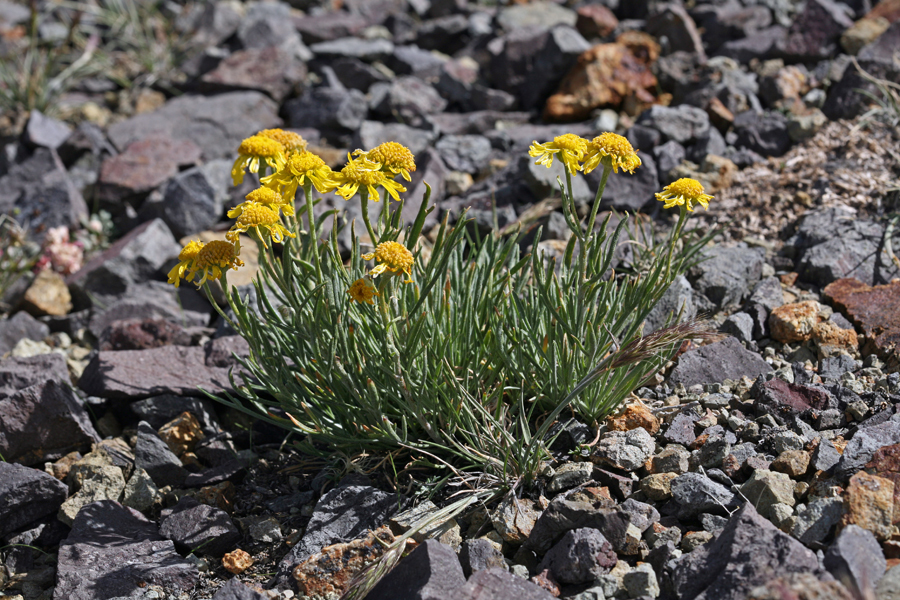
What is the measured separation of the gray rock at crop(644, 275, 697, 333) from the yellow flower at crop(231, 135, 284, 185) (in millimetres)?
1662

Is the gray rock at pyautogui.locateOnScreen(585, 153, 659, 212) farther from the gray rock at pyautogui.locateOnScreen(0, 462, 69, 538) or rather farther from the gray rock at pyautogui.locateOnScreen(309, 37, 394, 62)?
the gray rock at pyautogui.locateOnScreen(309, 37, 394, 62)

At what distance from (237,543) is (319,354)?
747mm

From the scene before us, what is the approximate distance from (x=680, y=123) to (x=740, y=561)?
10.0 feet

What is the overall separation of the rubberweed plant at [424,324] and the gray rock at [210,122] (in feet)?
10.8

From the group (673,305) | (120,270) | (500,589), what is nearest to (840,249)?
(673,305)

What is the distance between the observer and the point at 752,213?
3742 millimetres

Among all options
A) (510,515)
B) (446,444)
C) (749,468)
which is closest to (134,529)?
(446,444)

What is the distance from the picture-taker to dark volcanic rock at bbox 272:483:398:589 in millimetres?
2344

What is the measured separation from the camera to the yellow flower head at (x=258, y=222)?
214cm

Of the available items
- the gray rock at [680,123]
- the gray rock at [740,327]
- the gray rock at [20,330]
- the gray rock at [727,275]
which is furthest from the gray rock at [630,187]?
the gray rock at [20,330]

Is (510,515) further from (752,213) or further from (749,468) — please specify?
(752,213)

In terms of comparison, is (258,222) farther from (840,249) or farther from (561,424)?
(840,249)

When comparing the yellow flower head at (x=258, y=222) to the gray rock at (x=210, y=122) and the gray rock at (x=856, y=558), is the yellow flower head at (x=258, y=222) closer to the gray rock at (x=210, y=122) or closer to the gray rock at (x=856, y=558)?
the gray rock at (x=856, y=558)

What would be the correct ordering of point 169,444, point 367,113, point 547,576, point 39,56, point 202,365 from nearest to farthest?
point 547,576 < point 169,444 < point 202,365 < point 367,113 < point 39,56
